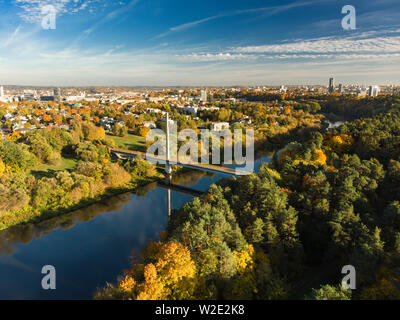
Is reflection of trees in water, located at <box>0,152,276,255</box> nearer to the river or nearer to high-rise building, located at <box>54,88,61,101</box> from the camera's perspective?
the river

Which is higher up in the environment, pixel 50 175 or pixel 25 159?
pixel 25 159

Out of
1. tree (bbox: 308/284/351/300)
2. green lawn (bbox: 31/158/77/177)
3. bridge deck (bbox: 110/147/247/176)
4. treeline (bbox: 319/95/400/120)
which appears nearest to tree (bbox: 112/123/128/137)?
bridge deck (bbox: 110/147/247/176)

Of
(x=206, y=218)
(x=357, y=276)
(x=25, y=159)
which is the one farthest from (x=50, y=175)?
(x=357, y=276)

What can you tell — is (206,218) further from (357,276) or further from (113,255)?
(113,255)

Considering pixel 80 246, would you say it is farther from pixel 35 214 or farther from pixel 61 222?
pixel 35 214

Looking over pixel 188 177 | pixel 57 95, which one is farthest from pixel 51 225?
pixel 57 95

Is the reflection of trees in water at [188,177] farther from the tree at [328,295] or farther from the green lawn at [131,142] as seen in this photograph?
the tree at [328,295]
